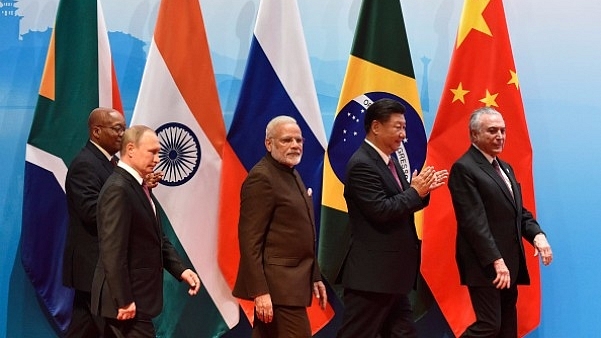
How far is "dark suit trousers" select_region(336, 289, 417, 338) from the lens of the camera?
343 cm

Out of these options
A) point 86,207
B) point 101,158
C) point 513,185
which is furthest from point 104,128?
point 513,185

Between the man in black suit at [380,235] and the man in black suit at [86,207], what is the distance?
1156 millimetres

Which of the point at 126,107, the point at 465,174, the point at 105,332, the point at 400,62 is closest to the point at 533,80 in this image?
the point at 400,62

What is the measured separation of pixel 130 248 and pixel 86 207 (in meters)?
0.66

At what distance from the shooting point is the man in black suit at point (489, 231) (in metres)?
3.54

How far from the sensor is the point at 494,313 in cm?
358

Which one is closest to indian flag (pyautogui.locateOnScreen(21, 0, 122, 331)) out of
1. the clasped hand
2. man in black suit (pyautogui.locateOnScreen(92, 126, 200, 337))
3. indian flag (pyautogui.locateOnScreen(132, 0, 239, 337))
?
indian flag (pyautogui.locateOnScreen(132, 0, 239, 337))

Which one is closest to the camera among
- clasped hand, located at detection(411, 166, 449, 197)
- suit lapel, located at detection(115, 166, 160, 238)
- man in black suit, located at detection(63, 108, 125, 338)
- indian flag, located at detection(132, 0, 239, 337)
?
suit lapel, located at detection(115, 166, 160, 238)

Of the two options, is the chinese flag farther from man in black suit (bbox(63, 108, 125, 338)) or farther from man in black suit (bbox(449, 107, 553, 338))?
man in black suit (bbox(63, 108, 125, 338))

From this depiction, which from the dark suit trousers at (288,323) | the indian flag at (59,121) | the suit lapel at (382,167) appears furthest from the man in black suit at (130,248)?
the indian flag at (59,121)

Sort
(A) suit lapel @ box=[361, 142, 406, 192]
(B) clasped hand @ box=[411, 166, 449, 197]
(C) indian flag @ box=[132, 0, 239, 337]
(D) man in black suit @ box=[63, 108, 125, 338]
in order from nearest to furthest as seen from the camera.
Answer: (B) clasped hand @ box=[411, 166, 449, 197]
(A) suit lapel @ box=[361, 142, 406, 192]
(D) man in black suit @ box=[63, 108, 125, 338]
(C) indian flag @ box=[132, 0, 239, 337]

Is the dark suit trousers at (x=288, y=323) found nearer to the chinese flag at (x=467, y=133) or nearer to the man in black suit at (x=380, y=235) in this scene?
the man in black suit at (x=380, y=235)

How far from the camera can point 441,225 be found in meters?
4.16

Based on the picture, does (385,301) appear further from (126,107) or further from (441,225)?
(126,107)
